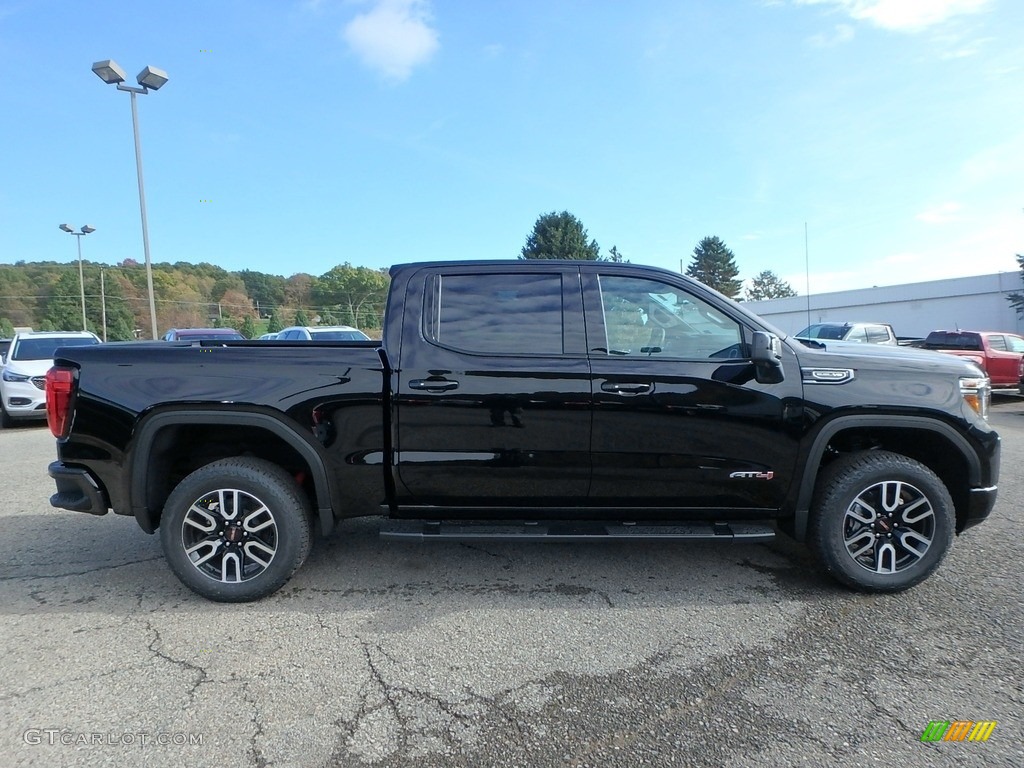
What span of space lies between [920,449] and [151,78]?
764 inches

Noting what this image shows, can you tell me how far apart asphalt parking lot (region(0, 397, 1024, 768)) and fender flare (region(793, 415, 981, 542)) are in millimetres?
566

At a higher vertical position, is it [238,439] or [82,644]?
[238,439]

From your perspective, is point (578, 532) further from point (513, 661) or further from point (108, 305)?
point (108, 305)

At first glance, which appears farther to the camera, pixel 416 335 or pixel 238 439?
pixel 238 439

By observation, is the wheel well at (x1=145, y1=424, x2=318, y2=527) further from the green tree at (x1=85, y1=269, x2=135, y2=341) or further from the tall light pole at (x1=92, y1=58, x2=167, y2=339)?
the green tree at (x1=85, y1=269, x2=135, y2=341)

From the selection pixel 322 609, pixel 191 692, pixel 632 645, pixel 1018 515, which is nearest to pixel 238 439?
pixel 322 609

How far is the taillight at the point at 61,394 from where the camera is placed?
10.9ft

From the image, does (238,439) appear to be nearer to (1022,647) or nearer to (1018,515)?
(1022,647)

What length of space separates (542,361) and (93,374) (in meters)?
2.50

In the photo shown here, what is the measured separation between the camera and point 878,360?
3385 millimetres

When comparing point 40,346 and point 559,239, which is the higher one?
point 559,239

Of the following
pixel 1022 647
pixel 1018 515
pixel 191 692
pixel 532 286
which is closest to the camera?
pixel 191 692

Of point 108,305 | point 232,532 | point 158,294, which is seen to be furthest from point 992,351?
point 108,305

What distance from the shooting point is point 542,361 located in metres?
3.35
